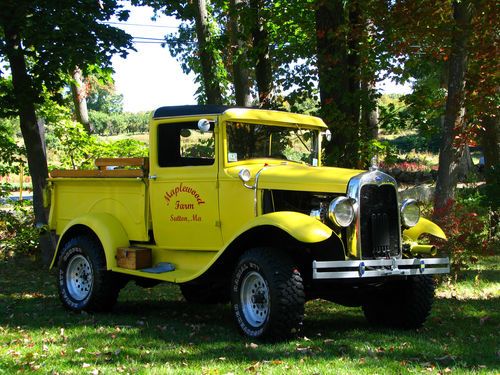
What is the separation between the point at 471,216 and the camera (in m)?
10.0

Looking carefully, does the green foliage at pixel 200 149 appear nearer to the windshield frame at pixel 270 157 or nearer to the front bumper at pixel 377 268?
the windshield frame at pixel 270 157

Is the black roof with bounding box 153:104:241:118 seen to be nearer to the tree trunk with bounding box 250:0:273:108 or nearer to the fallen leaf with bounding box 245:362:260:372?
the fallen leaf with bounding box 245:362:260:372

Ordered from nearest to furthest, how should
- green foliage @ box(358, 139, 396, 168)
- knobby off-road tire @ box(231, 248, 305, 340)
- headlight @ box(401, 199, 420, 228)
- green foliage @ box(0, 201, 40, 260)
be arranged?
knobby off-road tire @ box(231, 248, 305, 340), headlight @ box(401, 199, 420, 228), green foliage @ box(358, 139, 396, 168), green foliage @ box(0, 201, 40, 260)

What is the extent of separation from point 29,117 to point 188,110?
229 inches

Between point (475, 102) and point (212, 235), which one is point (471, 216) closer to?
point (475, 102)

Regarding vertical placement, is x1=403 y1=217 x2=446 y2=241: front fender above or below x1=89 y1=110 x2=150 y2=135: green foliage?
below

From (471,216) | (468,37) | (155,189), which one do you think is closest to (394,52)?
(468,37)

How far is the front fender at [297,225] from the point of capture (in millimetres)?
5789

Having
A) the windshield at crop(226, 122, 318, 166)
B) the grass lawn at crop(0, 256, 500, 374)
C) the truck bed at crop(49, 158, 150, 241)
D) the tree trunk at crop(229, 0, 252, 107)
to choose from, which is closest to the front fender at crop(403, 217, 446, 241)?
the grass lawn at crop(0, 256, 500, 374)

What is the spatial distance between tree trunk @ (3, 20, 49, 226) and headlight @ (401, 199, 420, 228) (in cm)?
731

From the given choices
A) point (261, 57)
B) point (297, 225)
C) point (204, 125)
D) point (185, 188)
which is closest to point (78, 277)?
point (185, 188)

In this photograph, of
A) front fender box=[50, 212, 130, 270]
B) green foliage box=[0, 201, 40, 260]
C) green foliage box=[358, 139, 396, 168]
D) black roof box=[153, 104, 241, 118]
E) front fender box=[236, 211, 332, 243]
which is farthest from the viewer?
green foliage box=[0, 201, 40, 260]

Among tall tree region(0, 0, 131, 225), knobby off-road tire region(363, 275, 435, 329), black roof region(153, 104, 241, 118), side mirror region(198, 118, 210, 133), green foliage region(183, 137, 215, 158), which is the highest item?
tall tree region(0, 0, 131, 225)

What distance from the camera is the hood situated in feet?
21.1
